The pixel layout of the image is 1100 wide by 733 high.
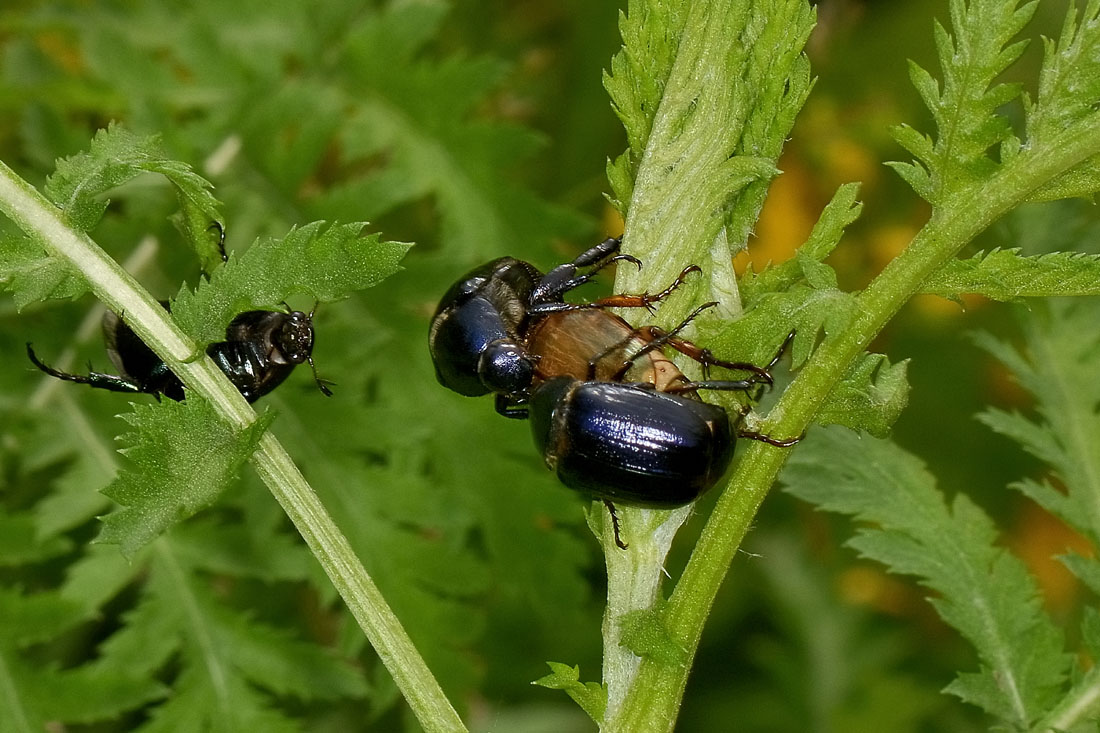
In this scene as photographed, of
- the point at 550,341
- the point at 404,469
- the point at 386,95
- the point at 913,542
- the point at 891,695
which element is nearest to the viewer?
the point at 913,542

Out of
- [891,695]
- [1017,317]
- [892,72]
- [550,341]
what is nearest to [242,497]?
[550,341]

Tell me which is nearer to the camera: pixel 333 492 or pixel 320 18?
pixel 333 492

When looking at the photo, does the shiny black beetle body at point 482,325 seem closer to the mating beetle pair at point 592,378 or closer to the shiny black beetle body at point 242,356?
the mating beetle pair at point 592,378

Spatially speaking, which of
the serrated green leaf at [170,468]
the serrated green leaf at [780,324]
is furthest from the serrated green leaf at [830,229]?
the serrated green leaf at [170,468]

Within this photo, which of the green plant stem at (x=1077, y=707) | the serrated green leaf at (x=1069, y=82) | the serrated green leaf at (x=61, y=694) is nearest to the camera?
the serrated green leaf at (x=1069, y=82)

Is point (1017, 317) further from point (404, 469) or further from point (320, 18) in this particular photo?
point (320, 18)

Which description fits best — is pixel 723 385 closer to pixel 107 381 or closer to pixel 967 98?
pixel 967 98

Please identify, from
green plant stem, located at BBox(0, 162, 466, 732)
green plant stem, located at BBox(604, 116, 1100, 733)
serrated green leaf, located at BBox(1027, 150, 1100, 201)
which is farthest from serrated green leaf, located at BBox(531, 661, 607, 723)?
serrated green leaf, located at BBox(1027, 150, 1100, 201)
